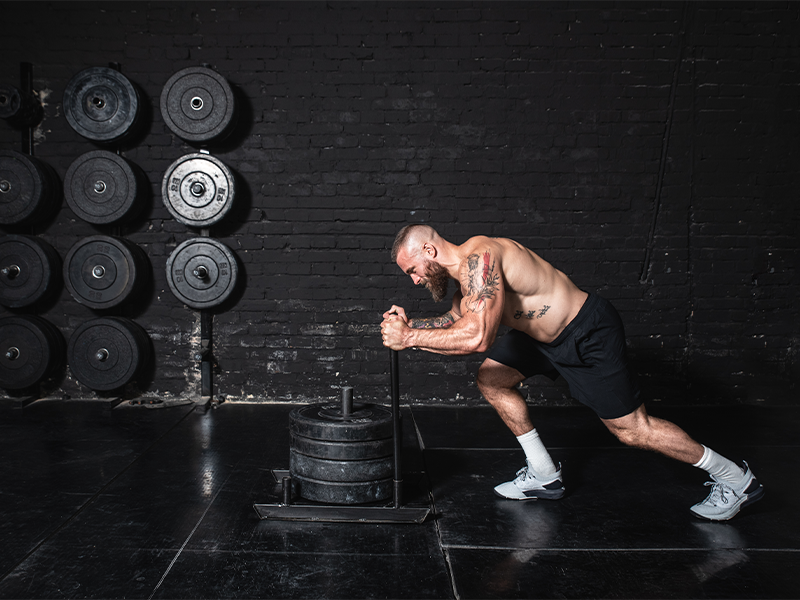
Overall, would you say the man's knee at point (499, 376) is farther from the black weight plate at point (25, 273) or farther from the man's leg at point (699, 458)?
the black weight plate at point (25, 273)

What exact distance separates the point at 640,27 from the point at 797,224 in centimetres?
191

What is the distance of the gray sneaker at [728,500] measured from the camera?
2.24 metres

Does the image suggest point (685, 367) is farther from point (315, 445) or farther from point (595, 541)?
point (315, 445)

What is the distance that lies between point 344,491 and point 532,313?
1.08 m

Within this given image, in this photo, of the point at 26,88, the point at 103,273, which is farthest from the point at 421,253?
the point at 26,88

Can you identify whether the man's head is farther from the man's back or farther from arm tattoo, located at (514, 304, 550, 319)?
arm tattoo, located at (514, 304, 550, 319)

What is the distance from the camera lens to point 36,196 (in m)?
3.90

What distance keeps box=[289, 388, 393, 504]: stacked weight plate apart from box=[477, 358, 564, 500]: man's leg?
1.77ft

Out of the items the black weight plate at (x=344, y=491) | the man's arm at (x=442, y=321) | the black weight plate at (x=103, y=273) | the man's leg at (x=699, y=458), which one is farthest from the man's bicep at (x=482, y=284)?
the black weight plate at (x=103, y=273)

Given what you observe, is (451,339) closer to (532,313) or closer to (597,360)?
(532,313)

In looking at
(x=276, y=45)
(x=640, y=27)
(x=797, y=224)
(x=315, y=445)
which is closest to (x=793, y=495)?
(x=315, y=445)

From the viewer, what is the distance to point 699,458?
86.7 inches

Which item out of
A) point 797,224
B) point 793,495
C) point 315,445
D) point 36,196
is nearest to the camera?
point 315,445

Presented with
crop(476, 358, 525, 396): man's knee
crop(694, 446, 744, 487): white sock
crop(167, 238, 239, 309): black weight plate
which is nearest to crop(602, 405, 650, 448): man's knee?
crop(694, 446, 744, 487): white sock
